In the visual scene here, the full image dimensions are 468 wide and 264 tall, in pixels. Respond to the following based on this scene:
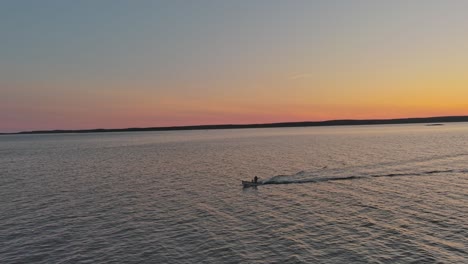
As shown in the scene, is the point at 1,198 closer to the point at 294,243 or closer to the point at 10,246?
the point at 10,246

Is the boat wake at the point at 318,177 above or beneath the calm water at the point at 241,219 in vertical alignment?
above

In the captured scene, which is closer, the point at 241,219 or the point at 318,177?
the point at 241,219

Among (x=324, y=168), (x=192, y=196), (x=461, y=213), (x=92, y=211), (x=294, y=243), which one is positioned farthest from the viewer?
(x=324, y=168)

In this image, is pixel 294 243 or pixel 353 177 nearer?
pixel 294 243

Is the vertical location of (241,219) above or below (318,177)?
below

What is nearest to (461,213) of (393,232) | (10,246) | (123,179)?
(393,232)

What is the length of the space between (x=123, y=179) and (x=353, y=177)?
38.0 m

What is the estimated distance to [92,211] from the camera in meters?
39.0

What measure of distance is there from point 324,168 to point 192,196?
105 ft

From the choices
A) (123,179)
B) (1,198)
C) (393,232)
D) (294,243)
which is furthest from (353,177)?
(1,198)

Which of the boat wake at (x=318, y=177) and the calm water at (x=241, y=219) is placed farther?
the boat wake at (x=318, y=177)

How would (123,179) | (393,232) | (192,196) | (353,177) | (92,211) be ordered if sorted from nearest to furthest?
(393,232) → (92,211) → (192,196) → (353,177) → (123,179)

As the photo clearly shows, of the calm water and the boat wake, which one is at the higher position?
the boat wake

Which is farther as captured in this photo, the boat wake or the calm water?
the boat wake
